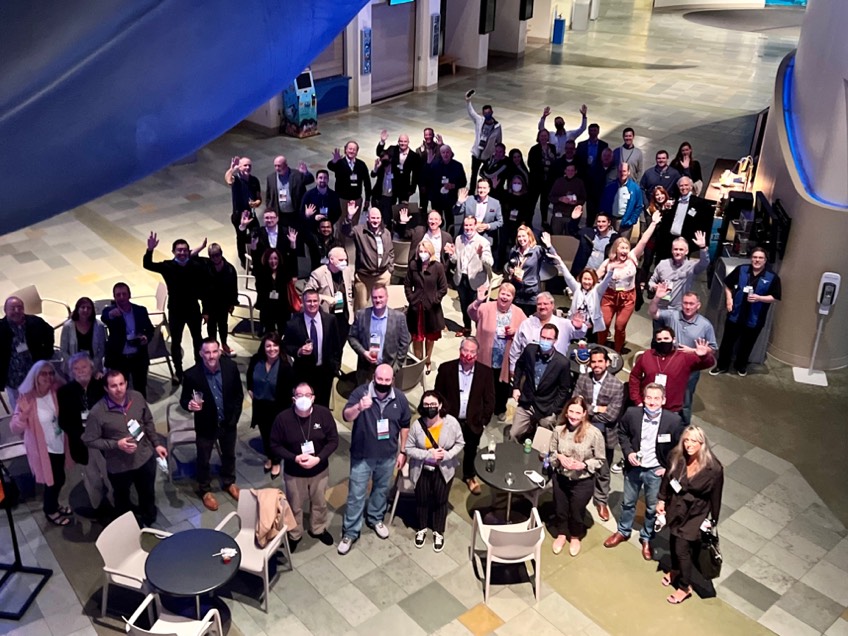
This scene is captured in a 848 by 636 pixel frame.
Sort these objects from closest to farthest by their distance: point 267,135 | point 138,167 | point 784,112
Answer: point 138,167 → point 784,112 → point 267,135

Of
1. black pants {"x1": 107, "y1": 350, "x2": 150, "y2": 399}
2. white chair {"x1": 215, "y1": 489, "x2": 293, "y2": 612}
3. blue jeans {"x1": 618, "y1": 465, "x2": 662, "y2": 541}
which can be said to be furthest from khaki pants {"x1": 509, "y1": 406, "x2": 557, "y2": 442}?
black pants {"x1": 107, "y1": 350, "x2": 150, "y2": 399}

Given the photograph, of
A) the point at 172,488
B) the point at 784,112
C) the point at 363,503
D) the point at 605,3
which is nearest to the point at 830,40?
the point at 784,112

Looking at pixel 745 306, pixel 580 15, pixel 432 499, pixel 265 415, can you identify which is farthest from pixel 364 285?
pixel 580 15

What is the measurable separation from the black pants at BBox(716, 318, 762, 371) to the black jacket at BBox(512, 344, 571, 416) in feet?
9.55

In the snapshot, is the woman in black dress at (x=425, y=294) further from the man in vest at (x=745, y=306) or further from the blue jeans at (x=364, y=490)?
the man in vest at (x=745, y=306)

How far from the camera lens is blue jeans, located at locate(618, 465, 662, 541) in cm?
684

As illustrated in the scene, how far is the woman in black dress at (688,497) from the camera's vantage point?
20.2 feet

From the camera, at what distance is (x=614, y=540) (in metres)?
7.14

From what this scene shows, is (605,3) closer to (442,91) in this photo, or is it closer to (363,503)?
(442,91)

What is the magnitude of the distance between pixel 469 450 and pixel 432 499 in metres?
0.81

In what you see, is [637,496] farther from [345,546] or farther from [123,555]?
[123,555]

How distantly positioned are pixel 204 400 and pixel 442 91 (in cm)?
1620

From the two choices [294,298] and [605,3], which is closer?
[294,298]

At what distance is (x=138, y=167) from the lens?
1.06 metres
